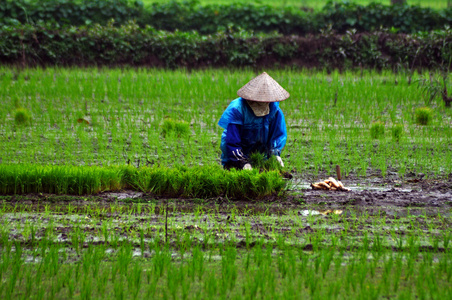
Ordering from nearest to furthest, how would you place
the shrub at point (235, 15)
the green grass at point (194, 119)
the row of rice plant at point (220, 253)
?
1. the row of rice plant at point (220, 253)
2. the green grass at point (194, 119)
3. the shrub at point (235, 15)

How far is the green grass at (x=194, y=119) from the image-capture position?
18.2ft

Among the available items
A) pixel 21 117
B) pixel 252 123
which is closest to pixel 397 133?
pixel 252 123

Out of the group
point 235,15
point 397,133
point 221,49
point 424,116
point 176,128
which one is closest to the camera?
point 397,133

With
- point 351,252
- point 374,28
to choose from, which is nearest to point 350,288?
point 351,252

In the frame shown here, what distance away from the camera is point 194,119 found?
23.7ft

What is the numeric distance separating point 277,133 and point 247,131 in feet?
0.89

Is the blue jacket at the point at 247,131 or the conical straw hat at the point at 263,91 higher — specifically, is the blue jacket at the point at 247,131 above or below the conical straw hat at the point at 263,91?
below

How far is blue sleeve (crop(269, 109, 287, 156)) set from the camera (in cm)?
452

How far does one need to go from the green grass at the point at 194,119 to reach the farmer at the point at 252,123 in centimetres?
79

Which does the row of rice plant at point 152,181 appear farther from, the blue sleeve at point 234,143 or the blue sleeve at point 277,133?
the blue sleeve at point 277,133

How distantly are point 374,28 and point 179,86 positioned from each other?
5765 mm

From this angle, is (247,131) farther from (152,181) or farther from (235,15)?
(235,15)

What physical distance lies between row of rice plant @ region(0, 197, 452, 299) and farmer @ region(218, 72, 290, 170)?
0.70 m

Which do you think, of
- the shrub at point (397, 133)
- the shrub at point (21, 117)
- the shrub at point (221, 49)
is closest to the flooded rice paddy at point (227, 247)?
the shrub at point (397, 133)
